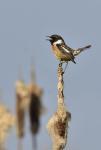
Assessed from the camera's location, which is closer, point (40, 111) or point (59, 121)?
point (59, 121)

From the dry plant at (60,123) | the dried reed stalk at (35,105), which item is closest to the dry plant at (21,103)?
the dried reed stalk at (35,105)

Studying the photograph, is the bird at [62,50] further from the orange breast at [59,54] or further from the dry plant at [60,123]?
the dry plant at [60,123]

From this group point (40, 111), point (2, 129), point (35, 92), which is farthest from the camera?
point (35, 92)

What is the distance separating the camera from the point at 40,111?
47.8ft

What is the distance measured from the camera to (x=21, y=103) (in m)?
14.8

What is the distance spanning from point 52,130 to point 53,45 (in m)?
6.99

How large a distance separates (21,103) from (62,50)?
1496 millimetres

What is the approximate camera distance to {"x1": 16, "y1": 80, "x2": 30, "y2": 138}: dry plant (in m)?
13.9

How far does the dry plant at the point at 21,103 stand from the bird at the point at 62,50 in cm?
106

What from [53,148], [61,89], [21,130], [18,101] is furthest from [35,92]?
[53,148]

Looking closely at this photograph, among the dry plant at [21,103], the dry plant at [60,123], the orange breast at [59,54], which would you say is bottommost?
the dry plant at [60,123]

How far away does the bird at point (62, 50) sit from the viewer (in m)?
15.0

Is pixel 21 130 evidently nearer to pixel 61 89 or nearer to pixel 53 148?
pixel 61 89

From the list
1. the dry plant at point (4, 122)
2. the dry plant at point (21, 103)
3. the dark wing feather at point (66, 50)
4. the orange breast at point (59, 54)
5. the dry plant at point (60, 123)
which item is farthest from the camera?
the orange breast at point (59, 54)
